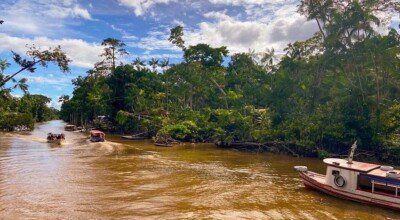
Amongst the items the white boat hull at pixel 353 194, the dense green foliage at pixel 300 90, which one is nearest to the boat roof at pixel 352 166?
the white boat hull at pixel 353 194

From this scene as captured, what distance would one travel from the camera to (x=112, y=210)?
45.0 ft

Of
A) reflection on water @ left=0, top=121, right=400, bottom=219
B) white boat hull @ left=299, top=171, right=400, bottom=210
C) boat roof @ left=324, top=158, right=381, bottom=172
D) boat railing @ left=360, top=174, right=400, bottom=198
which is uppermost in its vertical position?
boat roof @ left=324, top=158, right=381, bottom=172

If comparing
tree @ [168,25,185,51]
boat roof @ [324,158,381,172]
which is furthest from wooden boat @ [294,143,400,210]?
tree @ [168,25,185,51]

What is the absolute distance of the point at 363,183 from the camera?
15.4m

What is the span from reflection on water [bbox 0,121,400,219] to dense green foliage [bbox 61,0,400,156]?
5.78 m

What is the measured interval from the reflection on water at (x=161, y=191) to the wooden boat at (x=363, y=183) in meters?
0.44

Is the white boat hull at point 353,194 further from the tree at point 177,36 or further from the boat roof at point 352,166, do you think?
the tree at point 177,36

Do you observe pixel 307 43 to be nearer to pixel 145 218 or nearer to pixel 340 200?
pixel 340 200

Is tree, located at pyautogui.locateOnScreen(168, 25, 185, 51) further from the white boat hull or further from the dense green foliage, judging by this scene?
the white boat hull

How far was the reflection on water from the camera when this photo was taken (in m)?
13.6

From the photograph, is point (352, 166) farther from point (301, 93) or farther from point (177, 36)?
point (177, 36)

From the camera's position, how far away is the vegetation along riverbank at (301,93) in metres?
28.9

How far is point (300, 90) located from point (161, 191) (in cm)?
2576

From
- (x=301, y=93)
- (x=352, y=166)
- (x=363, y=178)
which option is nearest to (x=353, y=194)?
(x=363, y=178)
